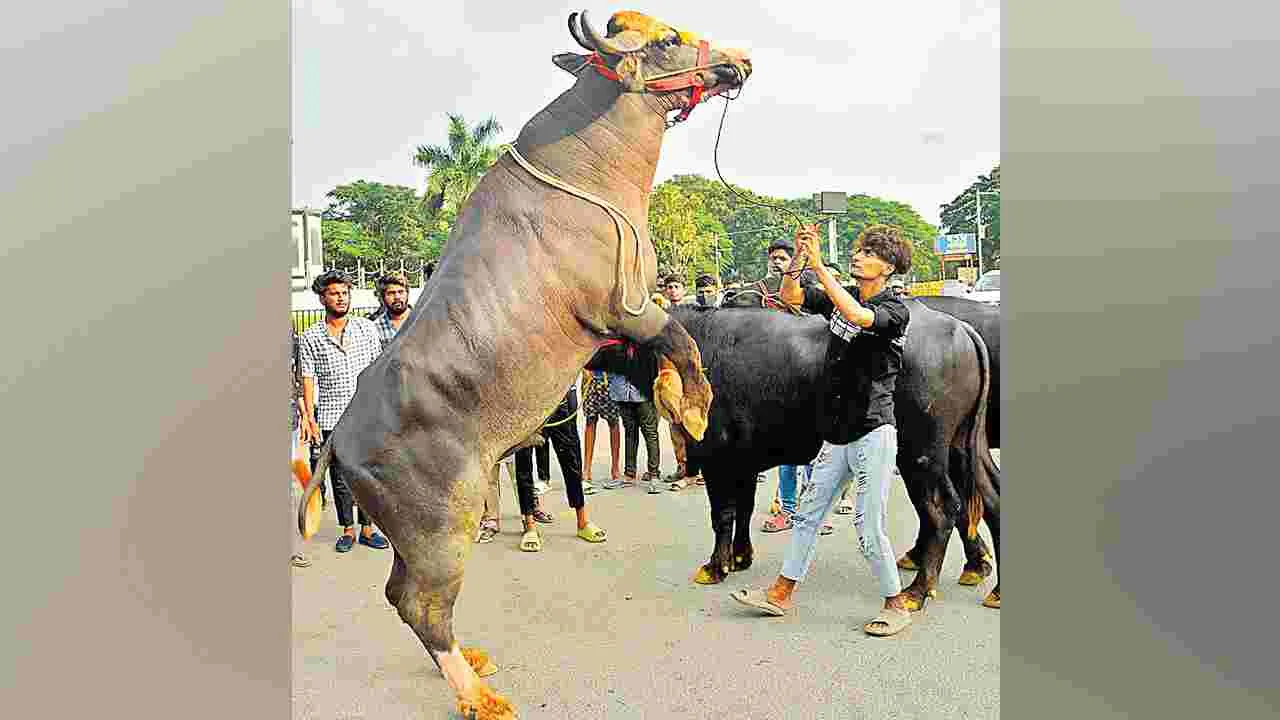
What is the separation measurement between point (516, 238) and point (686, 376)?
2.39ft

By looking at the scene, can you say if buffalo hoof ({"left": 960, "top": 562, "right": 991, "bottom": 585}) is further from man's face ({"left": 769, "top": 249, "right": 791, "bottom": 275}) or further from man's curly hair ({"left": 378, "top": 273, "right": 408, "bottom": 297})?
man's curly hair ({"left": 378, "top": 273, "right": 408, "bottom": 297})

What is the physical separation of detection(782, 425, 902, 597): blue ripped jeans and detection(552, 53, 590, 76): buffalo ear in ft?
5.31

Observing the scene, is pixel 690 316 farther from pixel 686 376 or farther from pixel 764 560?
pixel 764 560

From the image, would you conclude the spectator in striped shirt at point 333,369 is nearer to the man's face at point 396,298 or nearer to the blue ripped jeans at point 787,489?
the man's face at point 396,298

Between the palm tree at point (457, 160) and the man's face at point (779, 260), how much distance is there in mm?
1108

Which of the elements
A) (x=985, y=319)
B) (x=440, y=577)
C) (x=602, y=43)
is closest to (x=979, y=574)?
(x=985, y=319)

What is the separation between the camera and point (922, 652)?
11.7 feet

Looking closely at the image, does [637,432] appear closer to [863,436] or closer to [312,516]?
[863,436]

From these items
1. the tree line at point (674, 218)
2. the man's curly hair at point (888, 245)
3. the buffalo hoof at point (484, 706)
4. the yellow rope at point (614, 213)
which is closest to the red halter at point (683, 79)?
the tree line at point (674, 218)

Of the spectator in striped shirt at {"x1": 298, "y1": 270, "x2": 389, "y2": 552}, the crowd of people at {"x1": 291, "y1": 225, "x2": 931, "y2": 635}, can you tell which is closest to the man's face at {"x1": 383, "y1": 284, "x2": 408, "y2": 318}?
the crowd of people at {"x1": 291, "y1": 225, "x2": 931, "y2": 635}

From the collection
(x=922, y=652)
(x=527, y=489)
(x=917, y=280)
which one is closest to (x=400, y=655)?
(x=527, y=489)

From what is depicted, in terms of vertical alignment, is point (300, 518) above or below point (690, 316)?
below

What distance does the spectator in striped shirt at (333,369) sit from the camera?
4.15 meters

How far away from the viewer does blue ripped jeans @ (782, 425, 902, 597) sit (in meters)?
3.57
